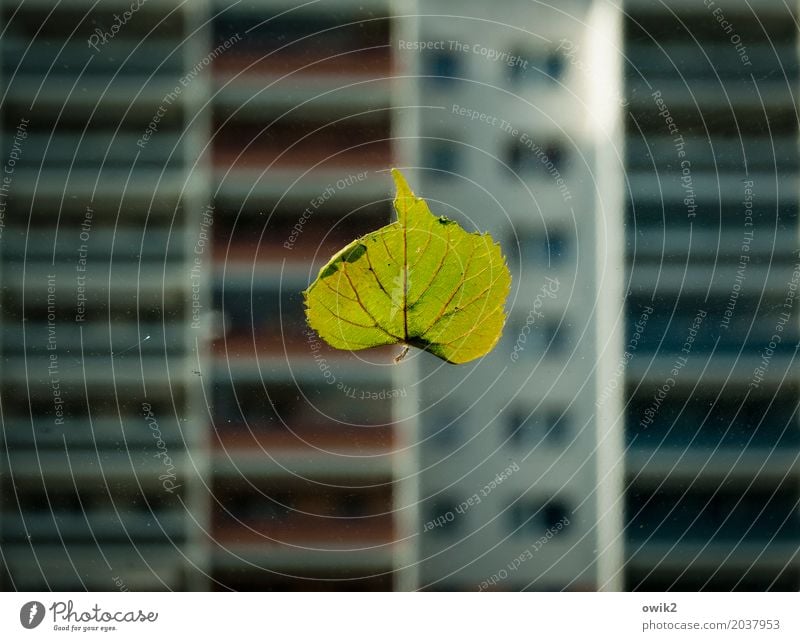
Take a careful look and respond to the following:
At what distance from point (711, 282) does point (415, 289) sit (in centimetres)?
30

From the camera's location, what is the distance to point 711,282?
0.69 metres

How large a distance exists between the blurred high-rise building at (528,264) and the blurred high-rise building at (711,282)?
0.02 metres

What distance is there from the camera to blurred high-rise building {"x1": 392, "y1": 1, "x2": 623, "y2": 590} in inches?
26.6

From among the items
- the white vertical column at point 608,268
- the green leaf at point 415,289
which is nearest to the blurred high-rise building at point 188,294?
the green leaf at point 415,289

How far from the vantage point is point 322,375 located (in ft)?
2.20

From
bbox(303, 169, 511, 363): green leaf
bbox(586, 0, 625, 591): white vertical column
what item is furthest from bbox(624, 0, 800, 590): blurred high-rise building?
bbox(303, 169, 511, 363): green leaf

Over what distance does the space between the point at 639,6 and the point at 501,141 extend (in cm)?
18

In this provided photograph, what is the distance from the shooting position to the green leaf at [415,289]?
1.91 ft

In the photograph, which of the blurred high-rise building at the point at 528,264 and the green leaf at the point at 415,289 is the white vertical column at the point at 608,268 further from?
the green leaf at the point at 415,289

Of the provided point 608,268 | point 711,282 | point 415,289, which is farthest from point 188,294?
point 711,282

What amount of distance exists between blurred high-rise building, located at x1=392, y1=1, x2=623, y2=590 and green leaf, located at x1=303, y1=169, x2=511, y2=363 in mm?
43

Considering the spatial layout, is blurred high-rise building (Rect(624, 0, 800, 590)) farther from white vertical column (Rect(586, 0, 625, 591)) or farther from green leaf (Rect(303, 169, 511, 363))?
green leaf (Rect(303, 169, 511, 363))
